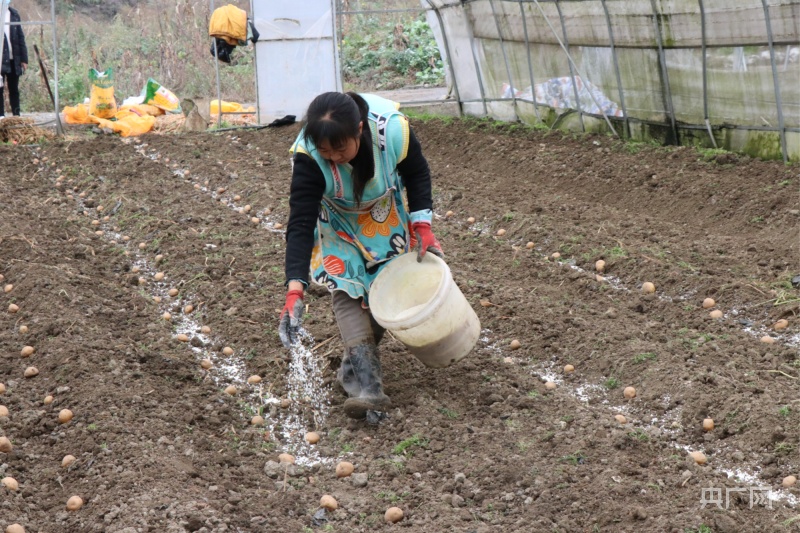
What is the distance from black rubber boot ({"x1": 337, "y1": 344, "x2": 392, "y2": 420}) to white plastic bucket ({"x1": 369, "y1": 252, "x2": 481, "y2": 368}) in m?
0.18

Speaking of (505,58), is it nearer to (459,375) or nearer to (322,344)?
(322,344)

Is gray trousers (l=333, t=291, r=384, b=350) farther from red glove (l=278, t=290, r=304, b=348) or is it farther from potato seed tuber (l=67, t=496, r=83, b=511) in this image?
potato seed tuber (l=67, t=496, r=83, b=511)

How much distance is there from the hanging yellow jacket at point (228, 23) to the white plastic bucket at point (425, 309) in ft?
25.6

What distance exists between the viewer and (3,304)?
5.08 m

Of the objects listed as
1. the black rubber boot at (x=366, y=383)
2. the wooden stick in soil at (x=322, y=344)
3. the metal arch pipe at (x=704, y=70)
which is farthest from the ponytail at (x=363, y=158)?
the metal arch pipe at (x=704, y=70)

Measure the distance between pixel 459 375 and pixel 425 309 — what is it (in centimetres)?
78

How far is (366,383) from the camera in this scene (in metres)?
3.62

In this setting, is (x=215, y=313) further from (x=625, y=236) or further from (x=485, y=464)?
(x=625, y=236)

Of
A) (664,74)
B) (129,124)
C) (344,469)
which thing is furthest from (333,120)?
(129,124)

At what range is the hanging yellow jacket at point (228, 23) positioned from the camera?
34.9 feet

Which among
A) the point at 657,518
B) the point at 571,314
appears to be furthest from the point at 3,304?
the point at 657,518

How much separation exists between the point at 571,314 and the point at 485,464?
1555 millimetres

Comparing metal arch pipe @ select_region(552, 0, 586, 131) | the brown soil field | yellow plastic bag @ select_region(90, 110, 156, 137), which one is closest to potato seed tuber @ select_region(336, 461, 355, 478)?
the brown soil field

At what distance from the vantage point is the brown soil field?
3055mm
